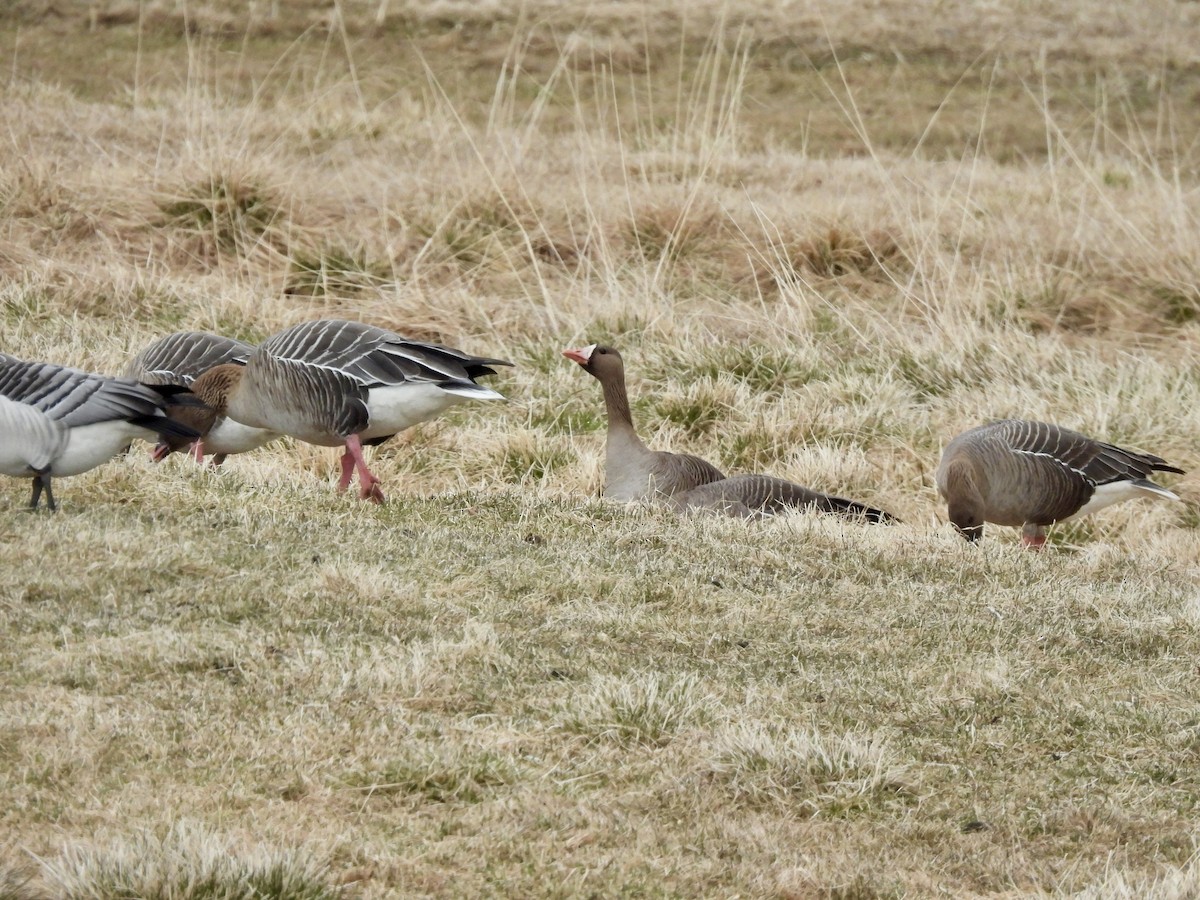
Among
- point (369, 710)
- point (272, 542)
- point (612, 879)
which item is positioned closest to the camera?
point (612, 879)

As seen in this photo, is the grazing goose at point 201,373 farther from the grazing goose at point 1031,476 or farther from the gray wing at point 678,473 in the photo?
the grazing goose at point 1031,476

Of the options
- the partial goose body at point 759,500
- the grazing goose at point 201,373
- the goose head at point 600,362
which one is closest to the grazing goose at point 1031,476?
the partial goose body at point 759,500

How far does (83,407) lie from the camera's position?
5496 mm

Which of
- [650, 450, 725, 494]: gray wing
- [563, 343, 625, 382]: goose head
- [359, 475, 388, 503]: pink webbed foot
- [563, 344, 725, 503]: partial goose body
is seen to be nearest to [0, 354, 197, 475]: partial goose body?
[359, 475, 388, 503]: pink webbed foot

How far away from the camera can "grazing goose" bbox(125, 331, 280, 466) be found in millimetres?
7750

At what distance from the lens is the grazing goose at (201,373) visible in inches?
305

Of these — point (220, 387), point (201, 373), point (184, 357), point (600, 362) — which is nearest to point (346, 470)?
point (220, 387)

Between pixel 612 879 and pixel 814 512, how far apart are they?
396 centimetres

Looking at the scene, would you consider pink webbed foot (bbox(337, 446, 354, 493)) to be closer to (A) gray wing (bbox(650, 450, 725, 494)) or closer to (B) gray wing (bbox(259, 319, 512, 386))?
(B) gray wing (bbox(259, 319, 512, 386))

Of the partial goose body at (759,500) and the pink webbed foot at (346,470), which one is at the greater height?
the pink webbed foot at (346,470)

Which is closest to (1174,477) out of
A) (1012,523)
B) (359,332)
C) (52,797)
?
(1012,523)

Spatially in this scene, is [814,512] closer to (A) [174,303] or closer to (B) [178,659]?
(B) [178,659]

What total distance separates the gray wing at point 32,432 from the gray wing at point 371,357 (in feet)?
5.92

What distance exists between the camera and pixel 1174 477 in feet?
31.1
